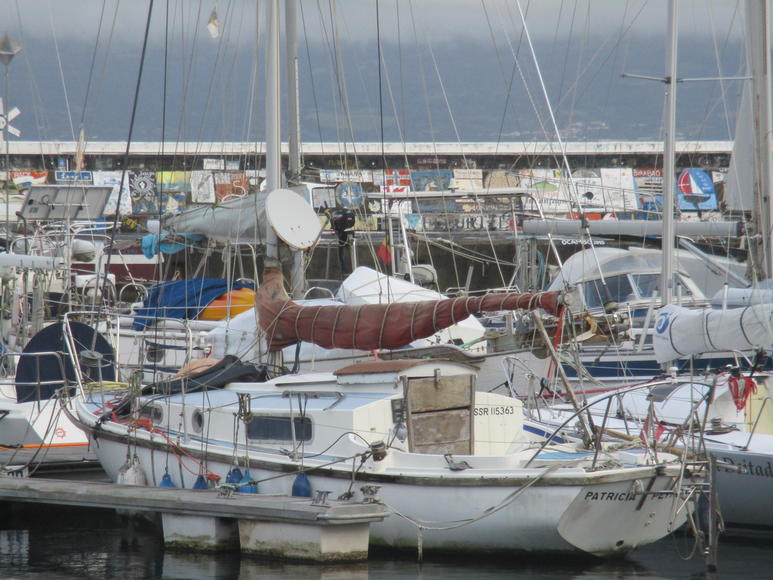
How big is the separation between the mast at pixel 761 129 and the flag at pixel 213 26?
10.4m

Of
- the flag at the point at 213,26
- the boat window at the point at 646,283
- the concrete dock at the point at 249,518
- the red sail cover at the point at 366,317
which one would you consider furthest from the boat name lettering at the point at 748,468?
the flag at the point at 213,26

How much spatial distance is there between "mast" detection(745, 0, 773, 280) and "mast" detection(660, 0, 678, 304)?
1381mm

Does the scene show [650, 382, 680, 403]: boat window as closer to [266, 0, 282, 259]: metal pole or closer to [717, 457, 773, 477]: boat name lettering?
[717, 457, 773, 477]: boat name lettering

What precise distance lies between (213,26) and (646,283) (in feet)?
33.7

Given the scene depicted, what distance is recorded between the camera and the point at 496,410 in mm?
13148

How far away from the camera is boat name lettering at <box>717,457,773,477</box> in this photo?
1317cm

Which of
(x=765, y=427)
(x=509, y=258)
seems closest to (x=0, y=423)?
(x=765, y=427)

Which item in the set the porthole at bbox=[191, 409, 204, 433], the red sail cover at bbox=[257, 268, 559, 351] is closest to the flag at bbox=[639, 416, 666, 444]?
the red sail cover at bbox=[257, 268, 559, 351]

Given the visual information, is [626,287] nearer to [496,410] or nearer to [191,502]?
[496,410]

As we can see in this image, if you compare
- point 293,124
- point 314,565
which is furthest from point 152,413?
point 293,124

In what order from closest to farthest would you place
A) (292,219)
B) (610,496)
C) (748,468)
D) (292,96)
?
(610,496) < (748,468) < (292,219) < (292,96)

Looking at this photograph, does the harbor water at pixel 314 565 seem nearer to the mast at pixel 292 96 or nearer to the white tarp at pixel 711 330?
the white tarp at pixel 711 330

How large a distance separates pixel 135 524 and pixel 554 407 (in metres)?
5.85

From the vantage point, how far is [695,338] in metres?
14.2
